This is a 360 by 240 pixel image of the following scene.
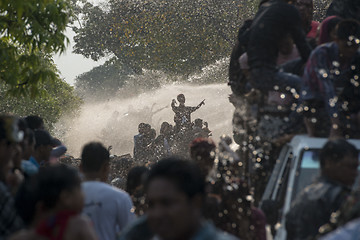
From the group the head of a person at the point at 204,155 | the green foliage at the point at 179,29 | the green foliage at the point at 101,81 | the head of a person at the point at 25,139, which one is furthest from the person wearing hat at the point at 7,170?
the green foliage at the point at 101,81

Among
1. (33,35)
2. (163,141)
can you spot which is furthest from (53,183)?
(163,141)

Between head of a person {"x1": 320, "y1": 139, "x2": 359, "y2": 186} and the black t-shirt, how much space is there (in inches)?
89.1

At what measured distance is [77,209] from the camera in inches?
145

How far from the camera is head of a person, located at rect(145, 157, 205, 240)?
10.5 ft

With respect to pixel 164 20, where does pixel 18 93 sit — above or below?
below

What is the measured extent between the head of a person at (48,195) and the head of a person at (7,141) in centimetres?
102

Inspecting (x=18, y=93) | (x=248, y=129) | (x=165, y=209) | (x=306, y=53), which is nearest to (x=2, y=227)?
(x=165, y=209)

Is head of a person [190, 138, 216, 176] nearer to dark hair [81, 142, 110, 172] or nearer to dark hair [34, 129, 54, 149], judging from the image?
dark hair [81, 142, 110, 172]

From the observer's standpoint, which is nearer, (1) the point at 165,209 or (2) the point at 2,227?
(1) the point at 165,209

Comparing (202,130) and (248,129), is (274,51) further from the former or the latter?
(202,130)

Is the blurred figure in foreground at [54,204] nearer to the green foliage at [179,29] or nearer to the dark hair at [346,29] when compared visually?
the dark hair at [346,29]

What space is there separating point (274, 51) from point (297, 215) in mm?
2717

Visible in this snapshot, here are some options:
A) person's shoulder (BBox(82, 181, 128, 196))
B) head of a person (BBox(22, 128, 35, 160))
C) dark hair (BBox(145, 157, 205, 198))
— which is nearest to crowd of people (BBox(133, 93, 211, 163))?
head of a person (BBox(22, 128, 35, 160))

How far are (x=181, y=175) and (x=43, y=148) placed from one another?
3932 millimetres
